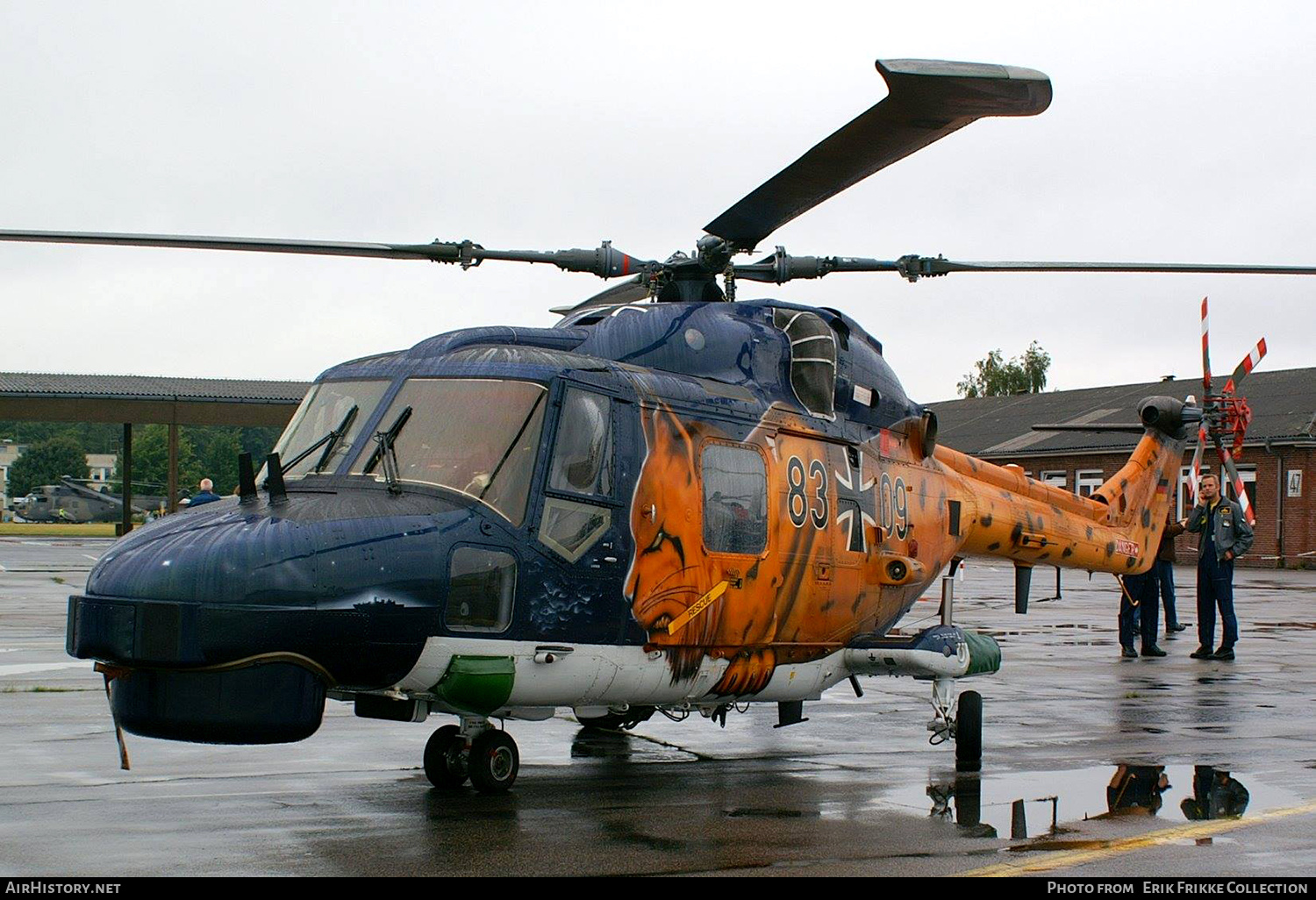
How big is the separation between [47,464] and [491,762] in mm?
131341

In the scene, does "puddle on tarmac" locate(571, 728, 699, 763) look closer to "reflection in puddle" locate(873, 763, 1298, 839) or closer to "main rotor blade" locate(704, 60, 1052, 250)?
"reflection in puddle" locate(873, 763, 1298, 839)

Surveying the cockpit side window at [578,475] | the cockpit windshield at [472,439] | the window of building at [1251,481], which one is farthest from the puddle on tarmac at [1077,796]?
the window of building at [1251,481]

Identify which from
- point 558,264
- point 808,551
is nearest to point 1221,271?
point 808,551

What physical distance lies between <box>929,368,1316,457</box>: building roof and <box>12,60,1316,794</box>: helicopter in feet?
111

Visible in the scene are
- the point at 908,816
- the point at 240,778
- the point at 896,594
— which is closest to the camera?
the point at 908,816

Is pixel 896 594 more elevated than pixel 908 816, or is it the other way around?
pixel 896 594

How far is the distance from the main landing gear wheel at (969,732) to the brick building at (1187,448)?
89.4 feet

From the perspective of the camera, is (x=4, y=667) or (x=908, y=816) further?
(x=4, y=667)

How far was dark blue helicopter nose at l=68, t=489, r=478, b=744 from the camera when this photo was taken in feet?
21.5

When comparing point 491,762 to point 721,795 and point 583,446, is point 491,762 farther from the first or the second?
point 583,446

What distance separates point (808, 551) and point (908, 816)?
2.05 meters

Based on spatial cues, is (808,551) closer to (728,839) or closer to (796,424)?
(796,424)

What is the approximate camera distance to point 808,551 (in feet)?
31.2
